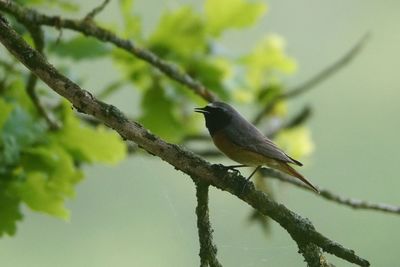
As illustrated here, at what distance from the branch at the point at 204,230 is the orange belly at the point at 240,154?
79 centimetres

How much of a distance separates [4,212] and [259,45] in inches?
69.6

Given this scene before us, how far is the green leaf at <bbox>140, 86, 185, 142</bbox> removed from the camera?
360cm

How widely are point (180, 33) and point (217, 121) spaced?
0.59 meters

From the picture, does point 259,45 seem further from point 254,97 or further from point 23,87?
point 23,87

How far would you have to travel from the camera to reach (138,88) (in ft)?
12.4

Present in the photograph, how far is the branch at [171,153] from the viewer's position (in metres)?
1.93

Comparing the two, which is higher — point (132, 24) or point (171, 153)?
point (132, 24)

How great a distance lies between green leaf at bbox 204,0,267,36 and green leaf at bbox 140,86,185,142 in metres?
0.39

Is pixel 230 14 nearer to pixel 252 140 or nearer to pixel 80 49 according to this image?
pixel 80 49

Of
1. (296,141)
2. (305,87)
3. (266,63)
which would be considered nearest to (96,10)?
(266,63)

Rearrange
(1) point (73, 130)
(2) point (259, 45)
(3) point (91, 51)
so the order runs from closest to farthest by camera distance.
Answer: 1. (1) point (73, 130)
2. (3) point (91, 51)
3. (2) point (259, 45)

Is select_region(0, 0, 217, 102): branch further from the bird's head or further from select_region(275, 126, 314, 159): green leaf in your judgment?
select_region(275, 126, 314, 159): green leaf

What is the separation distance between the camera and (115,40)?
305 cm

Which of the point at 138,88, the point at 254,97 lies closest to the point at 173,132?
the point at 138,88
